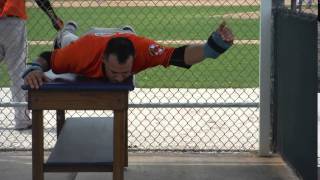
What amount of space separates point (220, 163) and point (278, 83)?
833mm

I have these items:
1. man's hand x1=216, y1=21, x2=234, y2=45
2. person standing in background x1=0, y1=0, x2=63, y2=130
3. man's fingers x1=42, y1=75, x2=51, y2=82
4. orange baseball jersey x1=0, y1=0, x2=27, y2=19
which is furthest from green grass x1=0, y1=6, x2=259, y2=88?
man's fingers x1=42, y1=75, x2=51, y2=82

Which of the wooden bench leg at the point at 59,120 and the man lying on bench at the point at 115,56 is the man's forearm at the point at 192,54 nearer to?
the man lying on bench at the point at 115,56

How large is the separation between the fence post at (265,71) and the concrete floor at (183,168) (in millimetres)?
259

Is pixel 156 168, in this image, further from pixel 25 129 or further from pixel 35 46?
pixel 35 46

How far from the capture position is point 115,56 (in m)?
4.24

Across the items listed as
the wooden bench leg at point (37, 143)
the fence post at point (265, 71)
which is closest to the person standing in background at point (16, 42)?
the fence post at point (265, 71)

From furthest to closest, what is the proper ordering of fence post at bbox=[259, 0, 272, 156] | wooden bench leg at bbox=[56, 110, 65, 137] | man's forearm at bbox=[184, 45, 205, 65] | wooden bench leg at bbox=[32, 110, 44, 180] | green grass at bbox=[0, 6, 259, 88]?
green grass at bbox=[0, 6, 259, 88] → fence post at bbox=[259, 0, 272, 156] → wooden bench leg at bbox=[56, 110, 65, 137] → man's forearm at bbox=[184, 45, 205, 65] → wooden bench leg at bbox=[32, 110, 44, 180]

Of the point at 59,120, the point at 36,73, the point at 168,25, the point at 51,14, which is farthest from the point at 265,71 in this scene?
the point at 168,25

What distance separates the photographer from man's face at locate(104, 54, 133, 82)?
422 cm

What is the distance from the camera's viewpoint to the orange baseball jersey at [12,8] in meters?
6.42

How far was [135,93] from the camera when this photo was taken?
8.61 meters

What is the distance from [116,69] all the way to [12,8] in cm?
258

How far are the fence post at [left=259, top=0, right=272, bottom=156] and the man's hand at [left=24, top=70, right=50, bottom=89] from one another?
2281 millimetres

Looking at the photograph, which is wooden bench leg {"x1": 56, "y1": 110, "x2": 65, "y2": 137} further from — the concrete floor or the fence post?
the fence post
